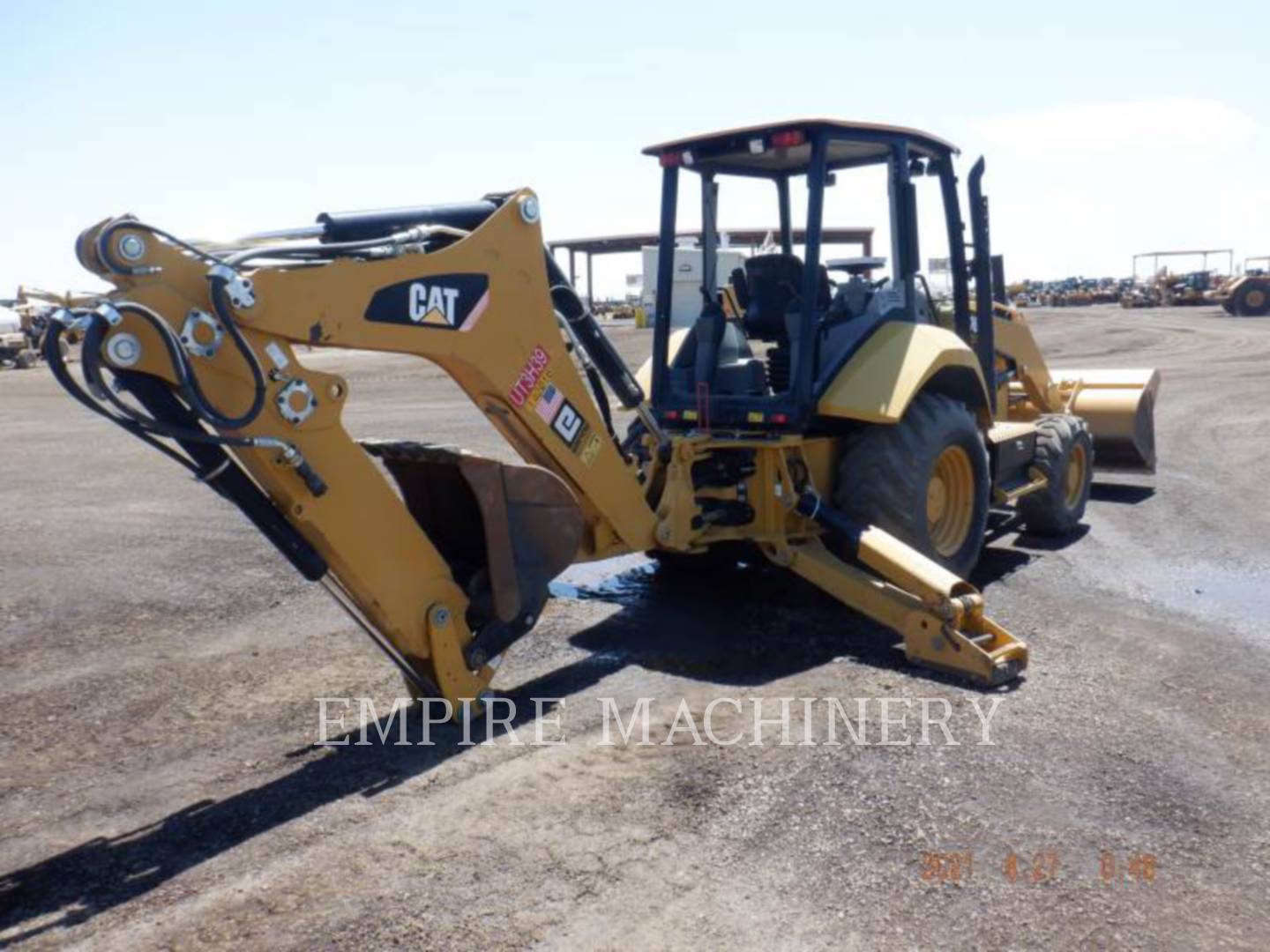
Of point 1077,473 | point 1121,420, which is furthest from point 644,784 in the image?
point 1121,420

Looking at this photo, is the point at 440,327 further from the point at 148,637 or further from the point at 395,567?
the point at 148,637

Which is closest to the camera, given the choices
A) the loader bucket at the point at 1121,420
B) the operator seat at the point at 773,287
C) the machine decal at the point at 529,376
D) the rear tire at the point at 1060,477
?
the machine decal at the point at 529,376

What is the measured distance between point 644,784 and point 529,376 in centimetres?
182

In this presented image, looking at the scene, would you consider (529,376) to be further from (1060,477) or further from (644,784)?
(1060,477)

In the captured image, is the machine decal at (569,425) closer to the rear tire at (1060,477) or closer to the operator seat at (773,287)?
the operator seat at (773,287)

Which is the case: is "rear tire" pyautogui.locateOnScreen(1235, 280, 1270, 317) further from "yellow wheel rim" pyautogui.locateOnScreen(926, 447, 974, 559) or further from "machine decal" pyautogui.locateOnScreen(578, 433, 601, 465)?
"machine decal" pyautogui.locateOnScreen(578, 433, 601, 465)

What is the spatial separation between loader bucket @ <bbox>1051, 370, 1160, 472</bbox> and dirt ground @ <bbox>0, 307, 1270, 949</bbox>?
234cm

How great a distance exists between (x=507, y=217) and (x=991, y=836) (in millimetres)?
3042

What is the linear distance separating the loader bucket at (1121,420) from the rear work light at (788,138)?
485 centimetres

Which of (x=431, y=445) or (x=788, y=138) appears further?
(x=788, y=138)

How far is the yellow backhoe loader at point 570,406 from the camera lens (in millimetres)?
4176

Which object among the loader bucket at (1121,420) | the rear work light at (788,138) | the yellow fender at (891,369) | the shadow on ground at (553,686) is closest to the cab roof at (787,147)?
the rear work light at (788,138)

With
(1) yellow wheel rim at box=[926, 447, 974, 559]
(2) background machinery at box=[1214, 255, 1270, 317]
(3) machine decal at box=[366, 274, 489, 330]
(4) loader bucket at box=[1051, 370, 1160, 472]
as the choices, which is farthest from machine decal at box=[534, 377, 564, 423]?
(2) background machinery at box=[1214, 255, 1270, 317]

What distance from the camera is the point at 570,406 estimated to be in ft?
17.6
